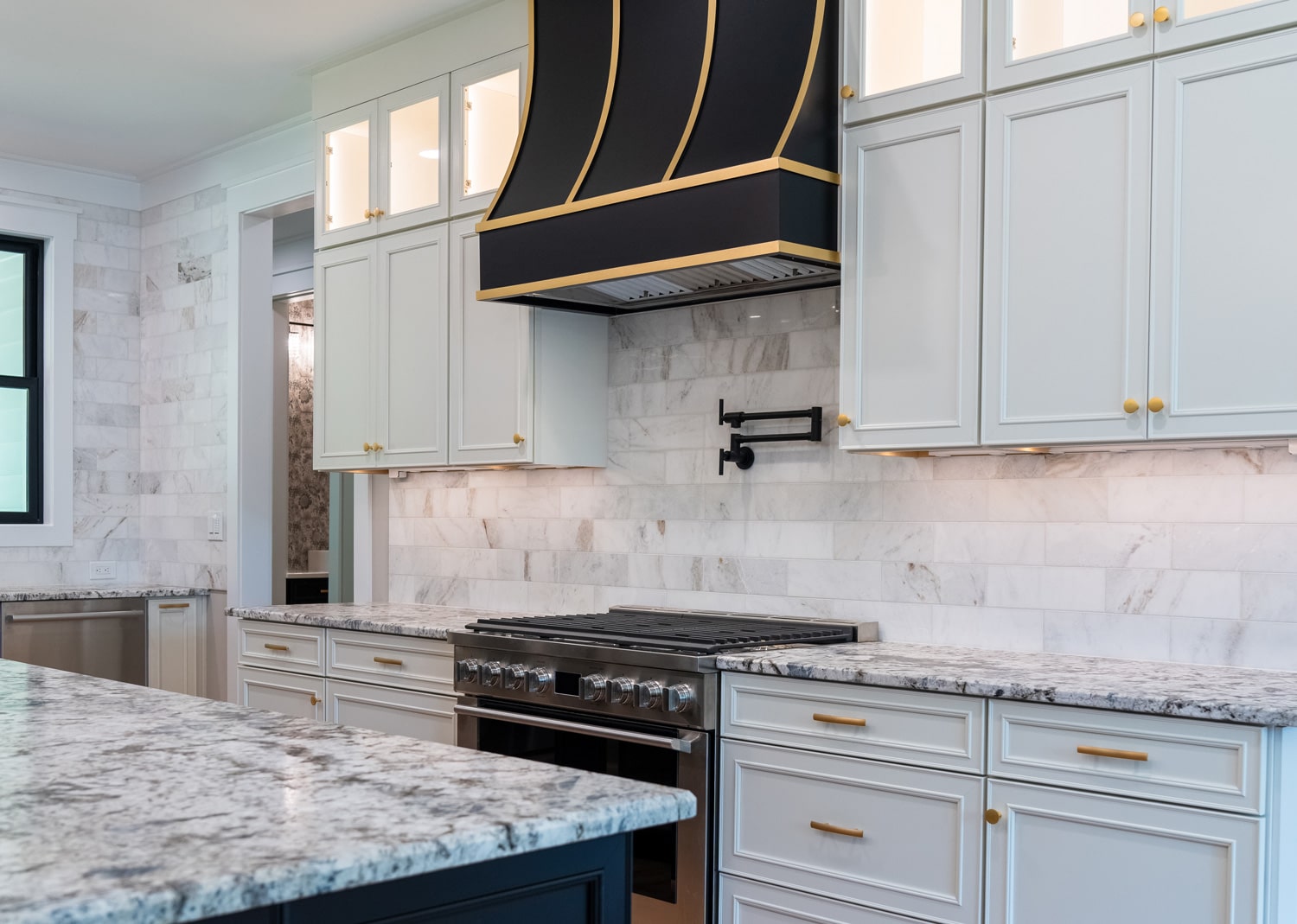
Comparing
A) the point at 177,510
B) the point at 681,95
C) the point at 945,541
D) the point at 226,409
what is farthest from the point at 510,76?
the point at 177,510

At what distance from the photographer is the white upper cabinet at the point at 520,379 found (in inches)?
157

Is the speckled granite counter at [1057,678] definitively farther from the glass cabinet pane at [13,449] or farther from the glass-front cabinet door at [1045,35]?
the glass cabinet pane at [13,449]

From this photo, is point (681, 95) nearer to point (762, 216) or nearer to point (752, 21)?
point (752, 21)

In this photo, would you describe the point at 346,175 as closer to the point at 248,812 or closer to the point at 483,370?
the point at 483,370

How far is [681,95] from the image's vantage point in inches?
132

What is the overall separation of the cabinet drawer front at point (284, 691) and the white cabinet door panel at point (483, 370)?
960 mm

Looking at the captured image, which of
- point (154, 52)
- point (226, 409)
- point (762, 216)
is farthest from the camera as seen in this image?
point (226, 409)

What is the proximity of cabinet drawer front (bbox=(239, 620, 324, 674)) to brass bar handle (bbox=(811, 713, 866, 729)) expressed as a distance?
2064mm

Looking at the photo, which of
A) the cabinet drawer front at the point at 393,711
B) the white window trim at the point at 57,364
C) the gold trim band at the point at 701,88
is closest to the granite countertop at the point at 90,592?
the white window trim at the point at 57,364

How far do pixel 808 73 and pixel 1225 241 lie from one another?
110 centimetres

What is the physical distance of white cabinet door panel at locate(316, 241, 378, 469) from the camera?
453 cm

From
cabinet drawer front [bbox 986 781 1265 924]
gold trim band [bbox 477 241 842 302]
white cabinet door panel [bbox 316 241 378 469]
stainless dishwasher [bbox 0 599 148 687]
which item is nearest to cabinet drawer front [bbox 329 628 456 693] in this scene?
white cabinet door panel [bbox 316 241 378 469]

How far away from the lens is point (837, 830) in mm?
2799

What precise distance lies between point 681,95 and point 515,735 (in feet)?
5.91
